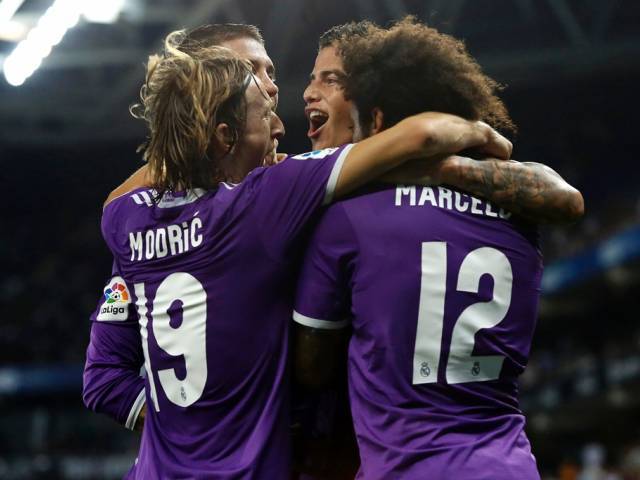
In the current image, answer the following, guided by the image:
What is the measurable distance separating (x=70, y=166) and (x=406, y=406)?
73.4ft

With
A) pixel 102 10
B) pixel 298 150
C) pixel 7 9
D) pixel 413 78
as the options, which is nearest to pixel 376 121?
pixel 413 78

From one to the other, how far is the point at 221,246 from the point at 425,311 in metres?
0.58

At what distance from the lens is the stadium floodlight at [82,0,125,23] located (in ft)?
45.8

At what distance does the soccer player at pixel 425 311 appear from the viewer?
244cm

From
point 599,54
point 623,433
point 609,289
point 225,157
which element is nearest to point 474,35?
point 599,54

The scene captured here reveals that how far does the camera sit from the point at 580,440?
20.7 meters

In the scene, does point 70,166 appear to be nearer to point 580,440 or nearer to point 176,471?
point 580,440

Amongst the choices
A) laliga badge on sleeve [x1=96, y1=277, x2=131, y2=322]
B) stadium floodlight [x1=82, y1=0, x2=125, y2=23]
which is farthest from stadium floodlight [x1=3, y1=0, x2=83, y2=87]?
laliga badge on sleeve [x1=96, y1=277, x2=131, y2=322]

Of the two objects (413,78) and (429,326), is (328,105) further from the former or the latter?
(429,326)

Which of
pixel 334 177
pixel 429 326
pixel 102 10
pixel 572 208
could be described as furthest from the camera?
pixel 102 10

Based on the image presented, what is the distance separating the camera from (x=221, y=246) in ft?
8.89

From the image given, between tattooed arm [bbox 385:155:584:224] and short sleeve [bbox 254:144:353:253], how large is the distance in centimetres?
15

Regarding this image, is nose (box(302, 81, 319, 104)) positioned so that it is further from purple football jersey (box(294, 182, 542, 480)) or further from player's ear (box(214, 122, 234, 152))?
purple football jersey (box(294, 182, 542, 480))

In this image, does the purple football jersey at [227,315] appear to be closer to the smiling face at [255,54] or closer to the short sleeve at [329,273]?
the short sleeve at [329,273]
